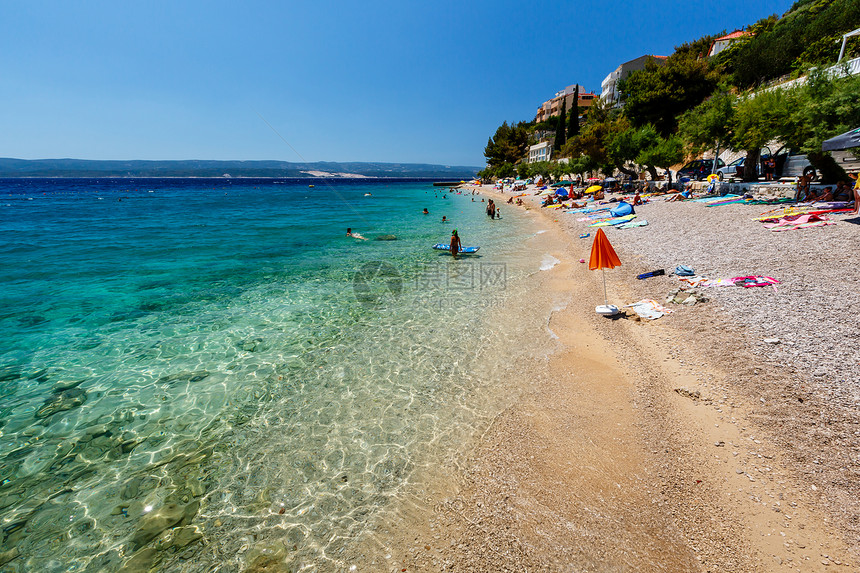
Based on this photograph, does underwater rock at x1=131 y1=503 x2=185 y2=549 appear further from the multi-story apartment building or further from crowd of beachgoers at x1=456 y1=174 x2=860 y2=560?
the multi-story apartment building

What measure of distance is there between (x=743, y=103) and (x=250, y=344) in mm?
34676

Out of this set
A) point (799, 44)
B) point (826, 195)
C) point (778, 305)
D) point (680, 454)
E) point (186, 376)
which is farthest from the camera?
point (799, 44)

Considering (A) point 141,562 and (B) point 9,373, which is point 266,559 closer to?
(A) point 141,562

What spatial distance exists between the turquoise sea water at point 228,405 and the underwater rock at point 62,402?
5 centimetres

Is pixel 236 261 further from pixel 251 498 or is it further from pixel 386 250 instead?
pixel 251 498

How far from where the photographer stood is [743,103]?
2539cm

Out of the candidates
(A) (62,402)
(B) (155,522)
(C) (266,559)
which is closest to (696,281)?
(C) (266,559)

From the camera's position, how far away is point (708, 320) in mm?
9422

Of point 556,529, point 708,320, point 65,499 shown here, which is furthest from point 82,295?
point 708,320

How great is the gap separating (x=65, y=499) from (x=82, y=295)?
Result: 1370 cm

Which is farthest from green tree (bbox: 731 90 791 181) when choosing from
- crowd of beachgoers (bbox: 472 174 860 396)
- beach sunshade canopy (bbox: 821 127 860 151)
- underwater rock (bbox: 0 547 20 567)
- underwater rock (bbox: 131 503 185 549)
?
underwater rock (bbox: 0 547 20 567)

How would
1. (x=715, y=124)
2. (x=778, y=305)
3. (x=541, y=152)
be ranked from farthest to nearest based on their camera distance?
(x=541, y=152) → (x=715, y=124) → (x=778, y=305)

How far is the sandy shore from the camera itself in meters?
4.54

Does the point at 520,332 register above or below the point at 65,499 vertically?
above
